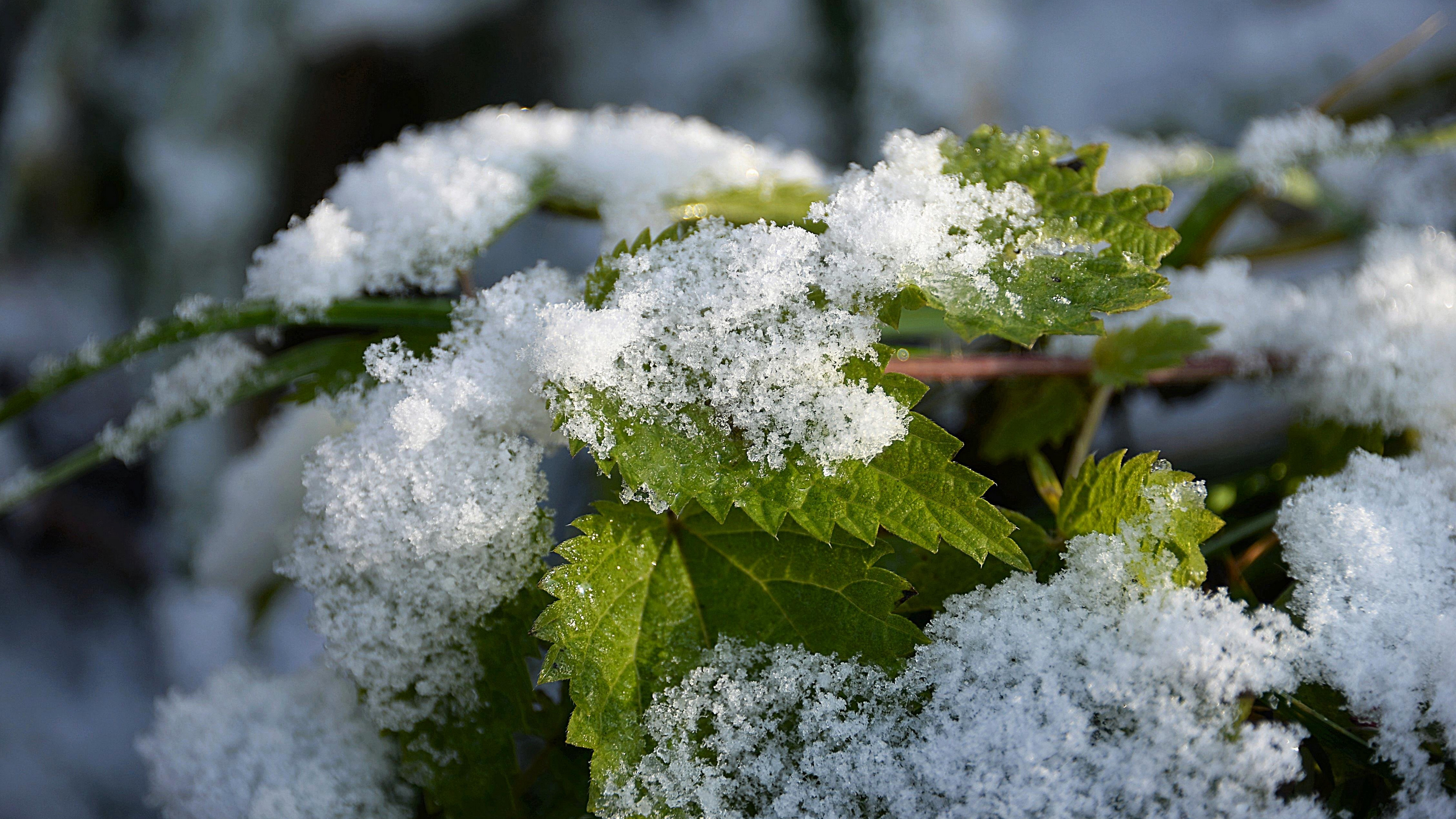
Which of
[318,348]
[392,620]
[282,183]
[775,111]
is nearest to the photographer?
[392,620]

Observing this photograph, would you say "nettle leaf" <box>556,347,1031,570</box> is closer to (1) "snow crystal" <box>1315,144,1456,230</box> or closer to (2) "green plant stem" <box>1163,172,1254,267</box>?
(2) "green plant stem" <box>1163,172,1254,267</box>

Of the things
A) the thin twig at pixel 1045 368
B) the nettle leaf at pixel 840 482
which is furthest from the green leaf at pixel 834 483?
the thin twig at pixel 1045 368

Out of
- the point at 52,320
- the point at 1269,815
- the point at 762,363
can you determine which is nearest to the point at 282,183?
the point at 52,320

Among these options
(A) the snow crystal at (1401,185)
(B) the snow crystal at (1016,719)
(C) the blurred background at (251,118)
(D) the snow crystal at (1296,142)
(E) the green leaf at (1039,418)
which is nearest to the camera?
(B) the snow crystal at (1016,719)

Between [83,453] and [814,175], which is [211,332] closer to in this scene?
[83,453]

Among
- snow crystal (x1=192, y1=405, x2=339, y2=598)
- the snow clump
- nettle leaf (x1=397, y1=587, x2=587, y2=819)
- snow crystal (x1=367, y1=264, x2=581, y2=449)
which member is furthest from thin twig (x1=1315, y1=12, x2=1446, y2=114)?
snow crystal (x1=192, y1=405, x2=339, y2=598)

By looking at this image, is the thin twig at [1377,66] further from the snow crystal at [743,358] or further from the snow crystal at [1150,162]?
the snow crystal at [743,358]
